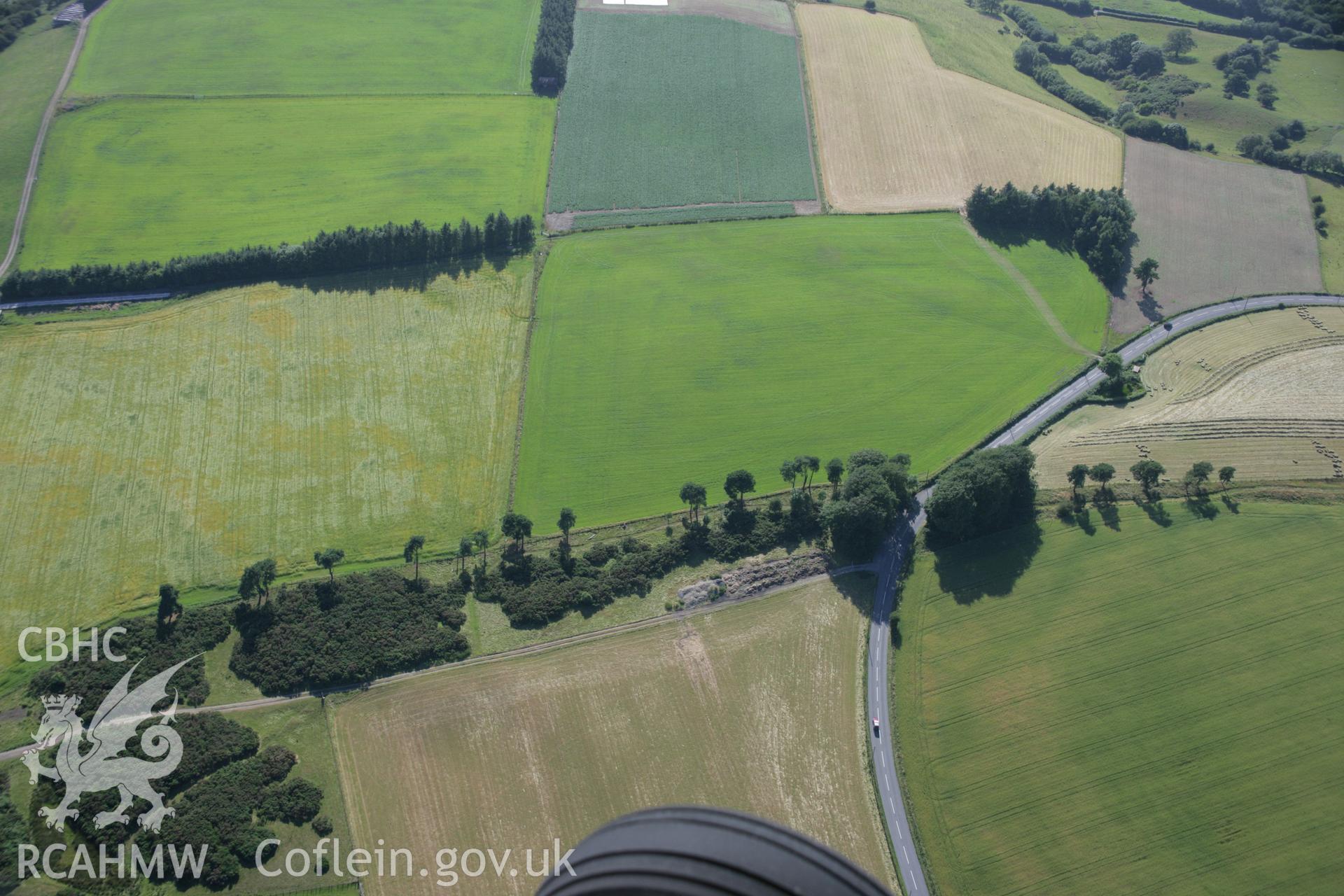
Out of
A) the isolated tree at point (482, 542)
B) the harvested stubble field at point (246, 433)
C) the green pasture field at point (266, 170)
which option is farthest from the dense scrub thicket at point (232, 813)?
the green pasture field at point (266, 170)

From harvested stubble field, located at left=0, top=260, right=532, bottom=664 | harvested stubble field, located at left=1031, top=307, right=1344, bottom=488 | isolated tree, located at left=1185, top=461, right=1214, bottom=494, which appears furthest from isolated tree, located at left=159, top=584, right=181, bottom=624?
isolated tree, located at left=1185, top=461, right=1214, bottom=494

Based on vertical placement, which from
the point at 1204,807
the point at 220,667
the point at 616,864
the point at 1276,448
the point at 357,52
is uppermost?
the point at 616,864

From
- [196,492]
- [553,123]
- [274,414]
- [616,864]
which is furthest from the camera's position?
[553,123]

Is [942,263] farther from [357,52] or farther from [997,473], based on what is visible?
[357,52]

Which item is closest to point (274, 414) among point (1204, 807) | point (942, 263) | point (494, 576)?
point (494, 576)

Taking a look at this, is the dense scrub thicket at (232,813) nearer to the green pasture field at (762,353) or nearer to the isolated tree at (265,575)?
the isolated tree at (265,575)

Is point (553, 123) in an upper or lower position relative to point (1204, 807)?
upper

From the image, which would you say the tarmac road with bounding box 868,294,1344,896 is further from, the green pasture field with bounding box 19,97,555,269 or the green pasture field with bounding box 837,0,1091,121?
the green pasture field with bounding box 19,97,555,269
